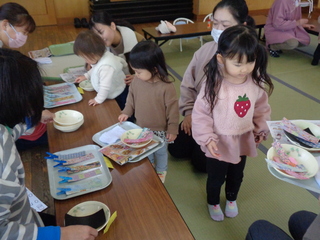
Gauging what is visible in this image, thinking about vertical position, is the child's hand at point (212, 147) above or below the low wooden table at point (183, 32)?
below

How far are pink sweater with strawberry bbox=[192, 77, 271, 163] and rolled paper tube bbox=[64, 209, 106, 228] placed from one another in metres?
0.56

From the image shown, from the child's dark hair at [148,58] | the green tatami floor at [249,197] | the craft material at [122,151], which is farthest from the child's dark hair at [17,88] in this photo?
the green tatami floor at [249,197]

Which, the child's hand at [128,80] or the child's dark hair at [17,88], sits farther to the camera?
the child's hand at [128,80]

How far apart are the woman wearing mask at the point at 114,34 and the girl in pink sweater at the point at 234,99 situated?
0.97 m

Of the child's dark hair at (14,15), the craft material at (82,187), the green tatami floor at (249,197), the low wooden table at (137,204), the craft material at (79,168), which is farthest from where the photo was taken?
the child's dark hair at (14,15)

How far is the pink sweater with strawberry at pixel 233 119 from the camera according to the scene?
4.00ft

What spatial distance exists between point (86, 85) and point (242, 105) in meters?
1.14

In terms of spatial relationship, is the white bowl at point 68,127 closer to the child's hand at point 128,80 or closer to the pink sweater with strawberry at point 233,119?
the pink sweater with strawberry at point 233,119

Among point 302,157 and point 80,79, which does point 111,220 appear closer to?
point 302,157

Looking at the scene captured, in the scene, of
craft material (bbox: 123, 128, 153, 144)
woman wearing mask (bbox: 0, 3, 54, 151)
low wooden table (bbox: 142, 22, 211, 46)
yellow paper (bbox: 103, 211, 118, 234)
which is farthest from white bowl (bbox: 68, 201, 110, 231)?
low wooden table (bbox: 142, 22, 211, 46)

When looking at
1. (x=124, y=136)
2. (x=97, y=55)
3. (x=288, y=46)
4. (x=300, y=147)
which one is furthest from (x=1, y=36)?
(x=288, y=46)

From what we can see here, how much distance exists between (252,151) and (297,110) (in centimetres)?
164

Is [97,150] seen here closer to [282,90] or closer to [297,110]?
[297,110]

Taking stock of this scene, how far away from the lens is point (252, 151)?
1352mm
